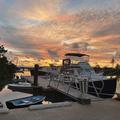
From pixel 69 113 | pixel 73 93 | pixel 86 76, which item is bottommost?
pixel 69 113

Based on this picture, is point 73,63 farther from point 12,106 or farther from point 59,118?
point 59,118

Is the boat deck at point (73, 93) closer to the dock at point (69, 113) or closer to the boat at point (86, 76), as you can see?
the boat at point (86, 76)

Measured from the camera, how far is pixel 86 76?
21.3 m

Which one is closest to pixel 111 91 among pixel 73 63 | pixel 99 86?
pixel 99 86

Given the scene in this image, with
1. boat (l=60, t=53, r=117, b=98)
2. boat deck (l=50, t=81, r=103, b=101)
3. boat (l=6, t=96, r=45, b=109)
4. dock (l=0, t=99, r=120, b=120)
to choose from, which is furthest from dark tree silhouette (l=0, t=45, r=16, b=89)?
dock (l=0, t=99, r=120, b=120)

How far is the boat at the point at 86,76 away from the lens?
2161cm

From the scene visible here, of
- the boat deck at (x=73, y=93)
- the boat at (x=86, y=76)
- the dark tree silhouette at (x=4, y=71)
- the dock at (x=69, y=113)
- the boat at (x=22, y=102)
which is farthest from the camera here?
the dark tree silhouette at (x=4, y=71)

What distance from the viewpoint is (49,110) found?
12.6m

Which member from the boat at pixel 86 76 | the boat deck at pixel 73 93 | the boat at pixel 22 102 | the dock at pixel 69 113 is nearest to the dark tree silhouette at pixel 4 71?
the boat at pixel 86 76

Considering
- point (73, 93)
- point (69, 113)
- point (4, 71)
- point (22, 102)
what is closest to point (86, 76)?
point (73, 93)

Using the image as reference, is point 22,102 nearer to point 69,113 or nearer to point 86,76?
point 69,113

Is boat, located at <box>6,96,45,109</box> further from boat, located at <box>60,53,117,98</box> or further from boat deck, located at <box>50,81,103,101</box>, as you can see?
boat, located at <box>60,53,117,98</box>

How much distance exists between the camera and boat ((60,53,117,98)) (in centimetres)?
2161

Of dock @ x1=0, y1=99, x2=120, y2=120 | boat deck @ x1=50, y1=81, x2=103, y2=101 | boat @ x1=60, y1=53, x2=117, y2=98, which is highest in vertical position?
boat @ x1=60, y1=53, x2=117, y2=98
